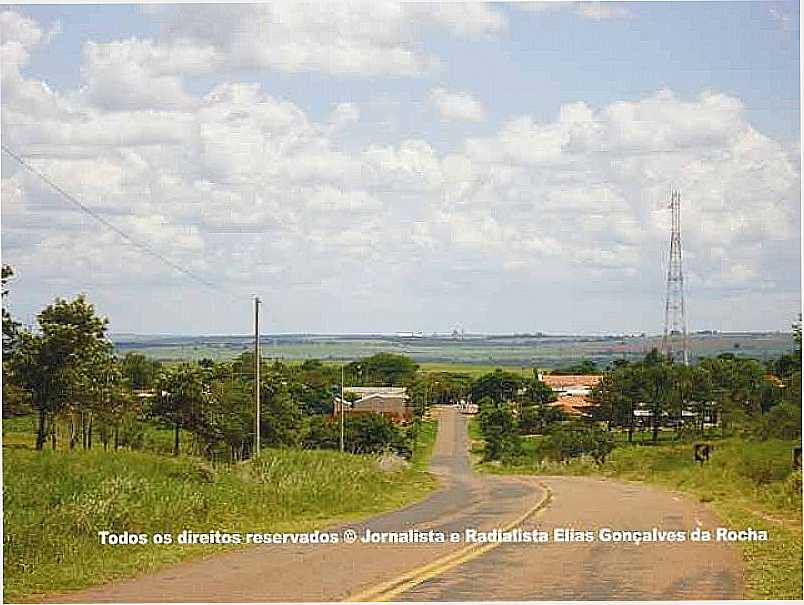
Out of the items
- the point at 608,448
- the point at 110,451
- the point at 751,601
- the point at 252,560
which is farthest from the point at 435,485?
the point at 751,601

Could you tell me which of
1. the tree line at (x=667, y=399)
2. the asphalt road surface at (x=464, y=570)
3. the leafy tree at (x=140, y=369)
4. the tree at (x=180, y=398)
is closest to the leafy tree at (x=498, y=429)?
the tree line at (x=667, y=399)

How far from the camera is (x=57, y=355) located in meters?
10.9

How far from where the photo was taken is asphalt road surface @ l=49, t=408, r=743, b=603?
778 cm

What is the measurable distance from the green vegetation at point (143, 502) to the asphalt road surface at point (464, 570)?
468 millimetres

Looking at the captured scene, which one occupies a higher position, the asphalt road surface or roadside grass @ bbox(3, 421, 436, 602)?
roadside grass @ bbox(3, 421, 436, 602)

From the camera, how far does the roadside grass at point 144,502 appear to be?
8.56 meters

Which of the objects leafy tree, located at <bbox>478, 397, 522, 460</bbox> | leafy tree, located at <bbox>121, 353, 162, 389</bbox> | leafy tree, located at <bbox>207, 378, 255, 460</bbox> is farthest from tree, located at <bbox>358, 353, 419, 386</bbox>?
leafy tree, located at <bbox>207, 378, 255, 460</bbox>

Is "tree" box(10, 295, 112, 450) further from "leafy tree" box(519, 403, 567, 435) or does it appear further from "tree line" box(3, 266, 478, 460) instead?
"leafy tree" box(519, 403, 567, 435)

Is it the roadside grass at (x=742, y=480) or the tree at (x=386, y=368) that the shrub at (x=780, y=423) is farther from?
the tree at (x=386, y=368)

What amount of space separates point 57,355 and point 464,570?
4.38 metres

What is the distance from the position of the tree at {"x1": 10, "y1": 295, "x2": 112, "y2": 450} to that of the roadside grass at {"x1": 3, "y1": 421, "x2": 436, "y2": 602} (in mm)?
586

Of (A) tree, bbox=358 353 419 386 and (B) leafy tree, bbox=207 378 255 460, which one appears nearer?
(A) tree, bbox=358 353 419 386

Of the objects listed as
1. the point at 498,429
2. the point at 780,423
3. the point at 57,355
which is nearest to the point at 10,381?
the point at 57,355

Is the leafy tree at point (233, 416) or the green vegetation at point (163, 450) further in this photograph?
the leafy tree at point (233, 416)
